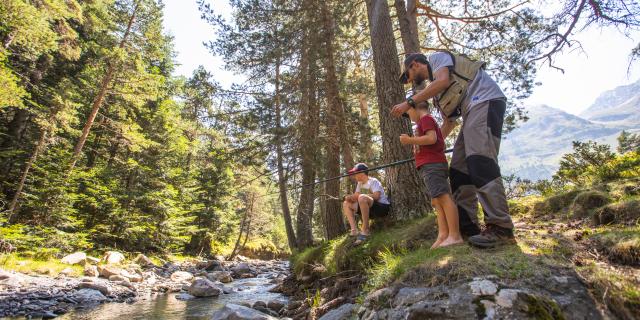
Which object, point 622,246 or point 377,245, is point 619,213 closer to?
point 622,246

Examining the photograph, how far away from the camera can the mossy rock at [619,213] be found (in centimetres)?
336

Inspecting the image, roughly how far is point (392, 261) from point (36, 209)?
44.9 feet

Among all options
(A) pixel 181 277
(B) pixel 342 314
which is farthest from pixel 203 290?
(B) pixel 342 314

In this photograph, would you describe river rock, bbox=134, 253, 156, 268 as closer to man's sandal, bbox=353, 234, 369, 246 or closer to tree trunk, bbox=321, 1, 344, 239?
tree trunk, bbox=321, 1, 344, 239

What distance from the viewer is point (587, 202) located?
4.40 m

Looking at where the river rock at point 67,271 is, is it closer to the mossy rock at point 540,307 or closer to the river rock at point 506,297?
the river rock at point 506,297

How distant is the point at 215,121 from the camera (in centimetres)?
1175

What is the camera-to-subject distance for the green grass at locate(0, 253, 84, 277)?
9.41m

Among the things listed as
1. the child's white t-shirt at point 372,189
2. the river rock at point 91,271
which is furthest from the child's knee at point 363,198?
the river rock at point 91,271

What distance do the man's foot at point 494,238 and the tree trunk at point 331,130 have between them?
18.0 feet

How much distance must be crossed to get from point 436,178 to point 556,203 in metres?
2.98

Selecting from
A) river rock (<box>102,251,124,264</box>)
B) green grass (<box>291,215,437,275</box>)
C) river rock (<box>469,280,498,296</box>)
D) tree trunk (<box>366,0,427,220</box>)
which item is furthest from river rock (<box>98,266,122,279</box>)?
river rock (<box>469,280,498,296</box>)

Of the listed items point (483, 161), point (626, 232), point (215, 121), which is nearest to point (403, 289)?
A: point (483, 161)

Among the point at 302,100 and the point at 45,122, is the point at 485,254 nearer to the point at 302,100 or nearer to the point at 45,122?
the point at 302,100
